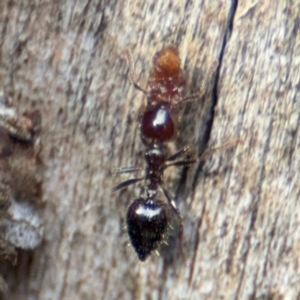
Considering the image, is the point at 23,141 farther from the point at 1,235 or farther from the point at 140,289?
the point at 140,289

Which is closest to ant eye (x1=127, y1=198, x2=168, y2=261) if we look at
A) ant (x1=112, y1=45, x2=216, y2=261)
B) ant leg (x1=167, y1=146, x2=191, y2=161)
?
ant (x1=112, y1=45, x2=216, y2=261)

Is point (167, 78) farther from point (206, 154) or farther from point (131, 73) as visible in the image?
point (206, 154)

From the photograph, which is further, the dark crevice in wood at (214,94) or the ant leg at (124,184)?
the ant leg at (124,184)

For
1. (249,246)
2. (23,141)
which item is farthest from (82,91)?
(249,246)

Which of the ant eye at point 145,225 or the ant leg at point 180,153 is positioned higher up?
the ant leg at point 180,153

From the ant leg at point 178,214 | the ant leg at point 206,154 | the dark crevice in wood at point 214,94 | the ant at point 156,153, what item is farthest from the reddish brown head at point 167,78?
the ant leg at point 178,214

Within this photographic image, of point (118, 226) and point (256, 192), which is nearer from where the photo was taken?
point (256, 192)

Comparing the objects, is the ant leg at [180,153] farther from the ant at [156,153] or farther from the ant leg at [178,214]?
the ant leg at [178,214]
